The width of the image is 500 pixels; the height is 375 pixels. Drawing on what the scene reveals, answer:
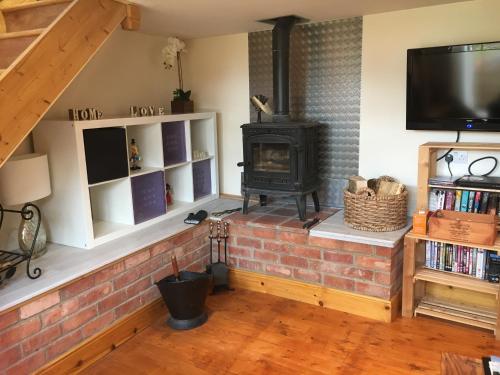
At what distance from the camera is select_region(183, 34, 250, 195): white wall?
383 centimetres

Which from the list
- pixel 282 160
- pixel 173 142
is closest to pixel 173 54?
pixel 173 142

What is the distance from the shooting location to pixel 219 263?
327 cm

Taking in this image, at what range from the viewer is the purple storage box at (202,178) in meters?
3.78

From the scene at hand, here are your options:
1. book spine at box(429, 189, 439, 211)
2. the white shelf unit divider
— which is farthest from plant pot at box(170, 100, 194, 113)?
book spine at box(429, 189, 439, 211)

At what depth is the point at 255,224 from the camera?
3.17 meters

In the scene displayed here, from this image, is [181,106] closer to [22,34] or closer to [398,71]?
[22,34]

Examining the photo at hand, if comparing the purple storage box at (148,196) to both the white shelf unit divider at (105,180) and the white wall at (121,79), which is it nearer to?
the white shelf unit divider at (105,180)

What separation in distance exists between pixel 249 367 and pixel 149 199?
1.44m

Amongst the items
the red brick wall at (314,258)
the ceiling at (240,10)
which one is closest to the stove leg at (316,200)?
the red brick wall at (314,258)

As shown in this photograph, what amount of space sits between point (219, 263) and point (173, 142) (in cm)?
102

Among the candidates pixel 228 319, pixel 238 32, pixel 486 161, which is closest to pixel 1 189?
pixel 228 319

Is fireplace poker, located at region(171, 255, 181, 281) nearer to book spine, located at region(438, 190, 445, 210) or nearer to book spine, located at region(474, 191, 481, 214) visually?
book spine, located at region(438, 190, 445, 210)

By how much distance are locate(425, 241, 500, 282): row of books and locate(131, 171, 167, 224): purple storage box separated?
1.90 m

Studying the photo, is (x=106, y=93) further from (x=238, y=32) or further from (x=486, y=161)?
(x=486, y=161)
